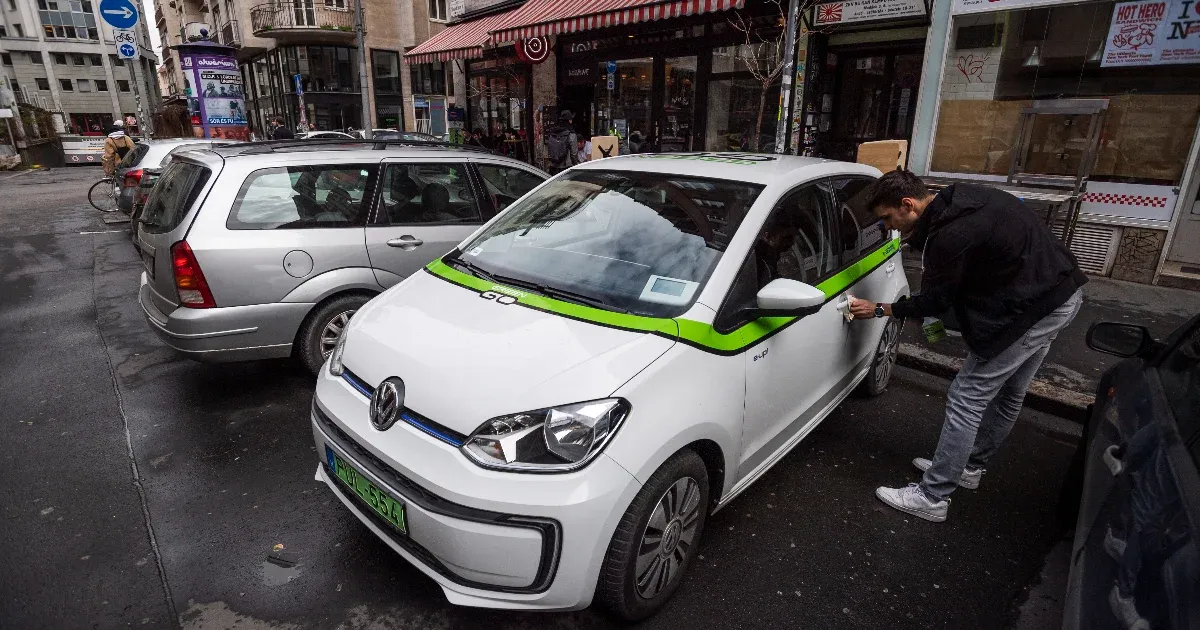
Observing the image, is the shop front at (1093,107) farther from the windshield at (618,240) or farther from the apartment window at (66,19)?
the apartment window at (66,19)

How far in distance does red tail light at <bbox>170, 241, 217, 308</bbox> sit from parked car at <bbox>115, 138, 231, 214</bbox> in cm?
757

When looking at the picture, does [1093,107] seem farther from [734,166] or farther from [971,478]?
[734,166]

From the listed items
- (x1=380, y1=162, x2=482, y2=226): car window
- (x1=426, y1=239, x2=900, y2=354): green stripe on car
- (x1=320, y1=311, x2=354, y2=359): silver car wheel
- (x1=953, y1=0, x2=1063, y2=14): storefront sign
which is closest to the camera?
(x1=426, y1=239, x2=900, y2=354): green stripe on car

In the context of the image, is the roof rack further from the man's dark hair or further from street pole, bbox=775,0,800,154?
street pole, bbox=775,0,800,154

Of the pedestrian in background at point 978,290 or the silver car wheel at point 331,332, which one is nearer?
the pedestrian in background at point 978,290

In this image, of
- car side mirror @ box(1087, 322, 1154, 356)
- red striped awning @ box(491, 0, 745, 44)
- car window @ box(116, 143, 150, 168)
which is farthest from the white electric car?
car window @ box(116, 143, 150, 168)

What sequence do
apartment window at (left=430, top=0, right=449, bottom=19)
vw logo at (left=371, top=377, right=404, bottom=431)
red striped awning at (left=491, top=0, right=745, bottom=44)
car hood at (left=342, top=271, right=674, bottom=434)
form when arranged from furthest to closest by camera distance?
apartment window at (left=430, top=0, right=449, bottom=19)
red striped awning at (left=491, top=0, right=745, bottom=44)
vw logo at (left=371, top=377, right=404, bottom=431)
car hood at (left=342, top=271, right=674, bottom=434)

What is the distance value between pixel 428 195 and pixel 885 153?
5.78 metres

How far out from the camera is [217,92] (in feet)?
70.7

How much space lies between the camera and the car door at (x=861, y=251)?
139 inches

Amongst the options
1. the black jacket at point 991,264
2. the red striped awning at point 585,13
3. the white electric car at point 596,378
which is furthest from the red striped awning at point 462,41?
the black jacket at point 991,264

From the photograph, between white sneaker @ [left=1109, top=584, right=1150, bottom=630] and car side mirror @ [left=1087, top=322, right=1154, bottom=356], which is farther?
car side mirror @ [left=1087, top=322, right=1154, bottom=356]

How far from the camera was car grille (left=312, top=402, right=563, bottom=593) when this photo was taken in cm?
199

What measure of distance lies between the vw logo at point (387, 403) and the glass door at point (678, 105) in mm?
10663
